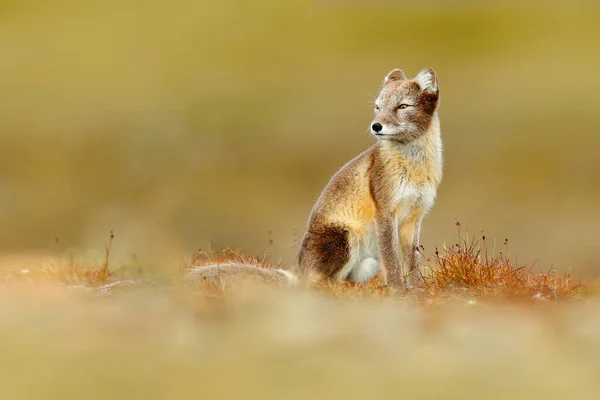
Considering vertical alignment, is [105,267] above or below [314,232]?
below

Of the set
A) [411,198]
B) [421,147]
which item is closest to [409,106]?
[421,147]

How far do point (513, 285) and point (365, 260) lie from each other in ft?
7.82

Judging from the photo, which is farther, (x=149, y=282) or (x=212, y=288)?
(x=149, y=282)

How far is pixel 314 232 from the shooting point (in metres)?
12.5

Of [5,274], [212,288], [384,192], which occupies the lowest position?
[5,274]

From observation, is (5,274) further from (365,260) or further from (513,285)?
(513,285)

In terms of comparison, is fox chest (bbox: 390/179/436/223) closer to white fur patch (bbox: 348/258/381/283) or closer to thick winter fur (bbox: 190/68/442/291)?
thick winter fur (bbox: 190/68/442/291)

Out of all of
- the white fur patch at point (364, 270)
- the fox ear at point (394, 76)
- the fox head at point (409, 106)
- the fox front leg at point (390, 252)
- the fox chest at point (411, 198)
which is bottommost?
the white fur patch at point (364, 270)

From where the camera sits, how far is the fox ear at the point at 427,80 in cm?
1245

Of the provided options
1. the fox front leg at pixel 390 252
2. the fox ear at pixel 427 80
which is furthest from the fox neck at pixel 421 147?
the fox front leg at pixel 390 252

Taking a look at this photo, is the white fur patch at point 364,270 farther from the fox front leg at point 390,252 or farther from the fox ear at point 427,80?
the fox ear at point 427,80

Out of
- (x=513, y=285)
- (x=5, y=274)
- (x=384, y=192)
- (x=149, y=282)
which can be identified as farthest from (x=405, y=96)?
(x=5, y=274)

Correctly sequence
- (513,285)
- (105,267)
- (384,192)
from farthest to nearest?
(105,267) < (384,192) < (513,285)

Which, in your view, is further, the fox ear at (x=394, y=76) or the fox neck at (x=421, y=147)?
the fox ear at (x=394, y=76)
